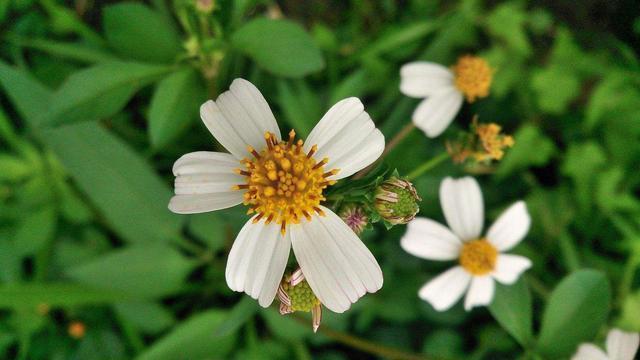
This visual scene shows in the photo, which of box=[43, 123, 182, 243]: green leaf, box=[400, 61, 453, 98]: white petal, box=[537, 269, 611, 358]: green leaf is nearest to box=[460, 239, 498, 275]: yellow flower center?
box=[537, 269, 611, 358]: green leaf

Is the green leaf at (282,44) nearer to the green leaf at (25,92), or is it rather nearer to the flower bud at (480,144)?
the flower bud at (480,144)

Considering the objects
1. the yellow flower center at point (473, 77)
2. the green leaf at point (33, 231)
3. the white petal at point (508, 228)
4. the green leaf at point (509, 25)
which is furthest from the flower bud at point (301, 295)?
the green leaf at point (509, 25)

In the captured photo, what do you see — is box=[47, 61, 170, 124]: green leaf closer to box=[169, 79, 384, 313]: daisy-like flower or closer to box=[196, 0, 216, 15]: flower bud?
box=[196, 0, 216, 15]: flower bud

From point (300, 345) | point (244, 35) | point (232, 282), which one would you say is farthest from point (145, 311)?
point (244, 35)

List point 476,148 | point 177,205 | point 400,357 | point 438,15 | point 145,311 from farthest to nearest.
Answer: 1. point 438,15
2. point 145,311
3. point 400,357
4. point 476,148
5. point 177,205

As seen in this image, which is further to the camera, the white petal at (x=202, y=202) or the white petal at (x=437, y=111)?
the white petal at (x=437, y=111)

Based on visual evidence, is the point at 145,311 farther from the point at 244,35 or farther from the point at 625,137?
the point at 625,137
